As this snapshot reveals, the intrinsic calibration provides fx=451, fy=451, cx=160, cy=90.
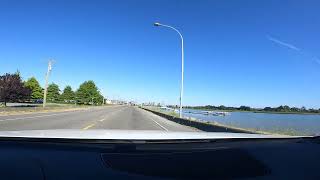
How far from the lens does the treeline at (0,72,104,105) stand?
82.3 metres

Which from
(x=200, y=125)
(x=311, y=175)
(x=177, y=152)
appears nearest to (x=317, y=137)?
(x=311, y=175)

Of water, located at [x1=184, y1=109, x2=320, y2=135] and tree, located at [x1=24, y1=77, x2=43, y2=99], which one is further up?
tree, located at [x1=24, y1=77, x2=43, y2=99]

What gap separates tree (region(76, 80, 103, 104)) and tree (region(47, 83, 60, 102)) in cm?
796

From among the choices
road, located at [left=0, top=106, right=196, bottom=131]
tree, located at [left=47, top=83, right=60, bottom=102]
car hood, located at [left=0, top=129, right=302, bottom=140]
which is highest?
tree, located at [left=47, top=83, right=60, bottom=102]

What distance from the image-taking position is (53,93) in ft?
529

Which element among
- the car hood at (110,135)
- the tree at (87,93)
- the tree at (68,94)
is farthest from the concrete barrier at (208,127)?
the tree at (68,94)

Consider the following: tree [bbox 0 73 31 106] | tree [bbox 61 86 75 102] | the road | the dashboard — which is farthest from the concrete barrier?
tree [bbox 61 86 75 102]

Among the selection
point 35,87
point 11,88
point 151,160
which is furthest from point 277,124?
point 35,87

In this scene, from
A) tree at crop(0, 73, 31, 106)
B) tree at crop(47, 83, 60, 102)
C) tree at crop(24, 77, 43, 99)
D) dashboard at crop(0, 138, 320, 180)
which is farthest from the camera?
tree at crop(47, 83, 60, 102)

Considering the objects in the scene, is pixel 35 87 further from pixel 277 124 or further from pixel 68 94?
pixel 277 124

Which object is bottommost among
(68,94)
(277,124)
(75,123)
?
(75,123)

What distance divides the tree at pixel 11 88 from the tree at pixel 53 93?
70.6 m

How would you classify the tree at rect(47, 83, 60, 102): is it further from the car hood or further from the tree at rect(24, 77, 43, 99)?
the car hood

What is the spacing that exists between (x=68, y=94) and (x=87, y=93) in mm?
7148
